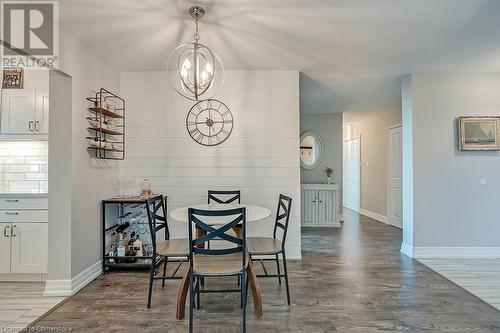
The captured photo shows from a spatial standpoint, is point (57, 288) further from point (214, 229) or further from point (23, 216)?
point (214, 229)

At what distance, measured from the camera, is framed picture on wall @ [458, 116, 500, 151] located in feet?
13.4

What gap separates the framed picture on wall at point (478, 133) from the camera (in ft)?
13.4

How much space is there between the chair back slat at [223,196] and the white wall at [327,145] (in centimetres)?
335

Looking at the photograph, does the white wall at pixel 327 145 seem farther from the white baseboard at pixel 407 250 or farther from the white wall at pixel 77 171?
the white wall at pixel 77 171

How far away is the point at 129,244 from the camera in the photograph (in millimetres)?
3707

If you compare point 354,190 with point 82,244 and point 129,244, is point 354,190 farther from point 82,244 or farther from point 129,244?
point 82,244

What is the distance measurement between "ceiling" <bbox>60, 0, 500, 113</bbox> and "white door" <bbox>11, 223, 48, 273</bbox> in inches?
80.2

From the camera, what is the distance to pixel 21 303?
2.71m

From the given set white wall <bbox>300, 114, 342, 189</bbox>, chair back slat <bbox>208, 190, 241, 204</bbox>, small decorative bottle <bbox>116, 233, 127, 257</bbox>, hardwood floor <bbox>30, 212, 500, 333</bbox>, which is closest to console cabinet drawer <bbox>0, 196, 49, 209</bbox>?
small decorative bottle <bbox>116, 233, 127, 257</bbox>

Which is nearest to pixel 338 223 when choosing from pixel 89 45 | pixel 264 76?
pixel 264 76

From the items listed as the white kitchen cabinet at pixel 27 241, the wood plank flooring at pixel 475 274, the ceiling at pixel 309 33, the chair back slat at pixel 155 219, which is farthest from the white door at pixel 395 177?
the white kitchen cabinet at pixel 27 241

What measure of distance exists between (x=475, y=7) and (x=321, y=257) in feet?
10.3

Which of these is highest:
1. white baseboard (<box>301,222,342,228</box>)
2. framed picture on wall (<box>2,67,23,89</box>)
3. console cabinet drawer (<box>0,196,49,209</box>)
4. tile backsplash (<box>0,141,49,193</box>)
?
framed picture on wall (<box>2,67,23,89</box>)

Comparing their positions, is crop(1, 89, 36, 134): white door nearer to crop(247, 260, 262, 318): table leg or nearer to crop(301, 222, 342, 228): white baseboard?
crop(247, 260, 262, 318): table leg
